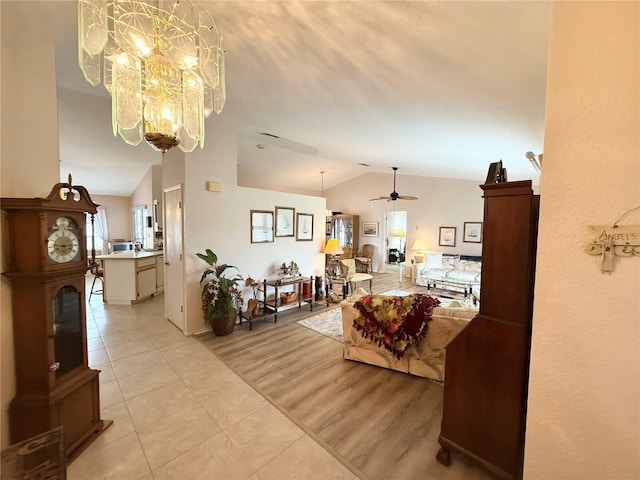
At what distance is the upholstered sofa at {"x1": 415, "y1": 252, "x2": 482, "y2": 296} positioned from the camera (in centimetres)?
595

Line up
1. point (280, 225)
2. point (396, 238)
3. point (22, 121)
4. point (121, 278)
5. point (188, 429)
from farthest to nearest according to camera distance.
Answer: point (396, 238) < point (121, 278) < point (280, 225) < point (188, 429) < point (22, 121)

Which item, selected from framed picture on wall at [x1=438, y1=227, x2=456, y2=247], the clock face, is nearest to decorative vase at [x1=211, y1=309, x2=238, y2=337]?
the clock face

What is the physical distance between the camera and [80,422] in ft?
5.76

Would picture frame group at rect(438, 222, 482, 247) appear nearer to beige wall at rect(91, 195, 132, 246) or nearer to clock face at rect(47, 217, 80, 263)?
clock face at rect(47, 217, 80, 263)

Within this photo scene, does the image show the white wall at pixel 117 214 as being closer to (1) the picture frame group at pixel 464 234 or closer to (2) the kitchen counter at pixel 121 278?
(2) the kitchen counter at pixel 121 278

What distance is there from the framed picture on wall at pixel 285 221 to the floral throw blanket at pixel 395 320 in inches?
92.1

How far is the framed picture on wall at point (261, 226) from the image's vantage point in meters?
4.23

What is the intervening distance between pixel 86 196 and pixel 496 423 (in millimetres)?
3009

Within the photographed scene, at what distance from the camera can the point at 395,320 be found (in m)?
2.58

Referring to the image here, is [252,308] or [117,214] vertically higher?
[117,214]

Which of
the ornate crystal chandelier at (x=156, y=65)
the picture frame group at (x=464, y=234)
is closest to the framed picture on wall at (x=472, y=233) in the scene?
the picture frame group at (x=464, y=234)

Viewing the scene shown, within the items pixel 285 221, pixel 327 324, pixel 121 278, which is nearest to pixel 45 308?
pixel 327 324

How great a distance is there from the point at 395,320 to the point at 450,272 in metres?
4.49

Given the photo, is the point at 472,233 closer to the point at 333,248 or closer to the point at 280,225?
the point at 333,248
